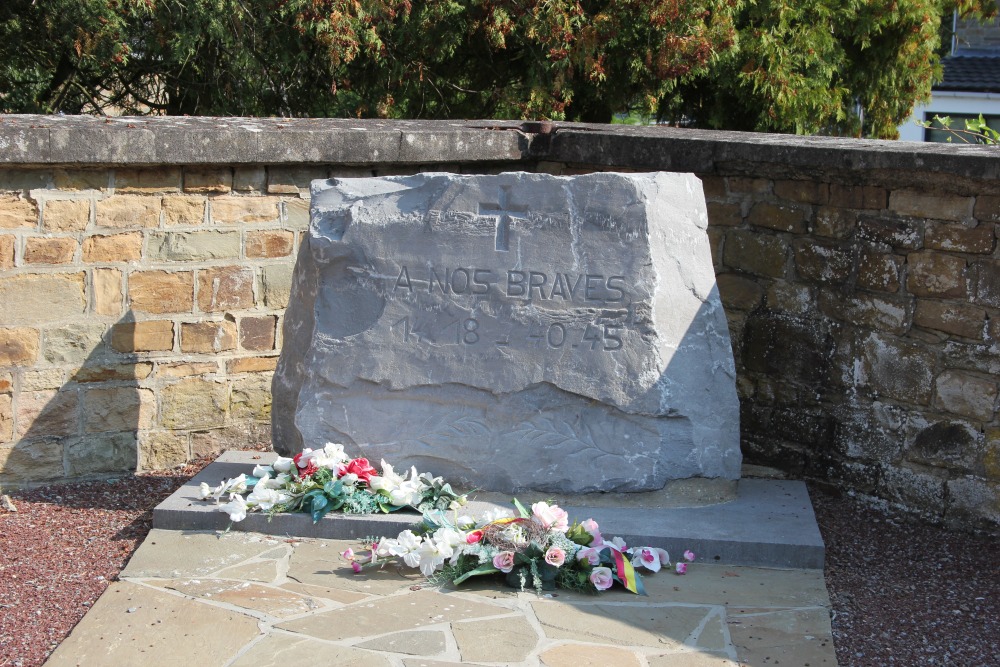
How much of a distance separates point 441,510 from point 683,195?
1457mm

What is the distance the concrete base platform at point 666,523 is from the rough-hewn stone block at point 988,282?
983 millimetres

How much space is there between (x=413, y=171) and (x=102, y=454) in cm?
185

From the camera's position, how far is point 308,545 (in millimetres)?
3861

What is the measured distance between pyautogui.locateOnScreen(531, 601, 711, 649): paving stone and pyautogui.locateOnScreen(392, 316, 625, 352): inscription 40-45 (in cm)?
100

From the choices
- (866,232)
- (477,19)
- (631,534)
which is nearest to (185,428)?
(631,534)

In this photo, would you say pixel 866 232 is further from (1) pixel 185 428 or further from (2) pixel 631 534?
(1) pixel 185 428

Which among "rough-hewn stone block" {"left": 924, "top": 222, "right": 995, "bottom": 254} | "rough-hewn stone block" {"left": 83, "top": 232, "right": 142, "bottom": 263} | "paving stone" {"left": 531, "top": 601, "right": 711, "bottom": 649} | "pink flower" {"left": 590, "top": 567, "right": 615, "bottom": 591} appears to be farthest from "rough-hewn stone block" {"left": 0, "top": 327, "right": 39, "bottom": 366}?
"rough-hewn stone block" {"left": 924, "top": 222, "right": 995, "bottom": 254}

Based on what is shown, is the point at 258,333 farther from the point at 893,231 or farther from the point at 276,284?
the point at 893,231

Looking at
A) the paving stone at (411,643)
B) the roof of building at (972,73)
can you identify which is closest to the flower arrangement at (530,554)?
the paving stone at (411,643)

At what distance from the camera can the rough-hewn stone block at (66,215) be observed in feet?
14.5

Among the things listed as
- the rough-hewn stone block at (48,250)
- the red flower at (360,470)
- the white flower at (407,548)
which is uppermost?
the rough-hewn stone block at (48,250)

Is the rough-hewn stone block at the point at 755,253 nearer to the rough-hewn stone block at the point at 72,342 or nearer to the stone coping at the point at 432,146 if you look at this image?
the stone coping at the point at 432,146

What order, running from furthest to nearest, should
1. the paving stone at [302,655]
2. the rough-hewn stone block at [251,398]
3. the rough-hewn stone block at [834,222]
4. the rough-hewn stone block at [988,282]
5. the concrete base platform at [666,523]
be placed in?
1. the rough-hewn stone block at [251,398]
2. the rough-hewn stone block at [834,222]
3. the rough-hewn stone block at [988,282]
4. the concrete base platform at [666,523]
5. the paving stone at [302,655]

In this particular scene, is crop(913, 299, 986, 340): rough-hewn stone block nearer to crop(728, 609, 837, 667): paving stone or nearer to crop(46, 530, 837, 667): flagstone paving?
crop(46, 530, 837, 667): flagstone paving
